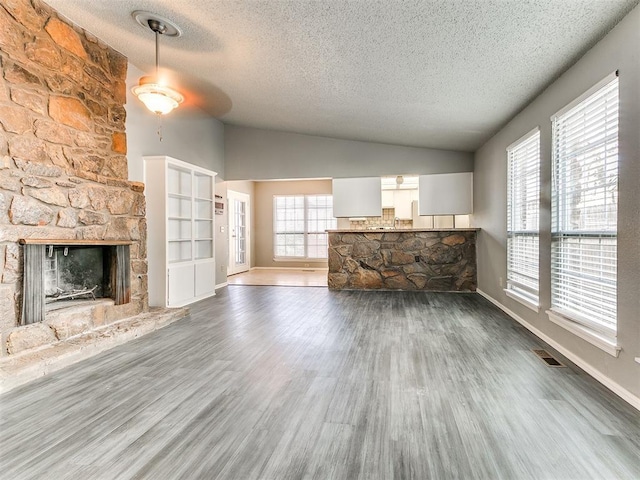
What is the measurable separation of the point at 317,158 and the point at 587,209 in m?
4.67

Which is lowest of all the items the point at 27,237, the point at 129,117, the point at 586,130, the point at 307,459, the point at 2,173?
the point at 307,459

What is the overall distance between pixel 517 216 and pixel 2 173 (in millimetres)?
5101

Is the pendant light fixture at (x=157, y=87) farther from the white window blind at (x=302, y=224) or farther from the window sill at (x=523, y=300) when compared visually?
the white window blind at (x=302, y=224)

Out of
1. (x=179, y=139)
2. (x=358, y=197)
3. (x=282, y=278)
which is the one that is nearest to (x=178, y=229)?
(x=179, y=139)

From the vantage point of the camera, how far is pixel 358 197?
6.57 metres

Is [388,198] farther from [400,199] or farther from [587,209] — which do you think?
[587,209]

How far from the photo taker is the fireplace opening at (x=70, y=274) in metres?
2.90

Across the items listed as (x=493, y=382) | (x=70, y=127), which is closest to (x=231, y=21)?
(x=70, y=127)

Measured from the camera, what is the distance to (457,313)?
4.43 meters

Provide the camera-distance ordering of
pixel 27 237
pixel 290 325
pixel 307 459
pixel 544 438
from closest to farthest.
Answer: pixel 307 459
pixel 544 438
pixel 27 237
pixel 290 325

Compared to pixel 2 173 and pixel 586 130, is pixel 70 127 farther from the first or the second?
pixel 586 130

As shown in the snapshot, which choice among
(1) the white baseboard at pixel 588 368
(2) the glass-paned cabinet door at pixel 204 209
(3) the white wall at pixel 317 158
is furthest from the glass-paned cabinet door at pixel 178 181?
(1) the white baseboard at pixel 588 368

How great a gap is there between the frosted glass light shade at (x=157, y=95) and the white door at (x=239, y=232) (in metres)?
5.06

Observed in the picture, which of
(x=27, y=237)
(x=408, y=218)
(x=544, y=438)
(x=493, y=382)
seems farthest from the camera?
(x=408, y=218)
